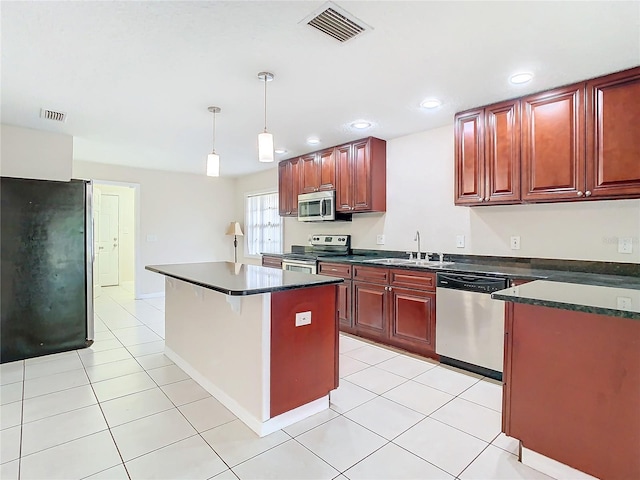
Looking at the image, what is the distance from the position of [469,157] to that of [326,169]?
6.32ft

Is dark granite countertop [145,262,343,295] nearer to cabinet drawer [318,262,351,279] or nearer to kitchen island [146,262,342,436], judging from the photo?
kitchen island [146,262,342,436]

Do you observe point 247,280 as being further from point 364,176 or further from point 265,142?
point 364,176

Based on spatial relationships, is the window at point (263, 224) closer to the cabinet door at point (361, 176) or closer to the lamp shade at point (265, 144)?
the cabinet door at point (361, 176)

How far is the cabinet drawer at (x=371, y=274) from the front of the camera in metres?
3.53

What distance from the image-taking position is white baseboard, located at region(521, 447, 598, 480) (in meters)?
1.62

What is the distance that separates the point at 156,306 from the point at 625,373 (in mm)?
5664

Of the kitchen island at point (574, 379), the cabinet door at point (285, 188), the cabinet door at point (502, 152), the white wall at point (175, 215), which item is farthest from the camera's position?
the white wall at point (175, 215)

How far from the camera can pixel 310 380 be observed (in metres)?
2.27

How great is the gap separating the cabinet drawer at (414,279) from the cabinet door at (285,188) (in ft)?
7.71

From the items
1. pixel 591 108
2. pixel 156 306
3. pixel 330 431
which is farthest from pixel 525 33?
pixel 156 306

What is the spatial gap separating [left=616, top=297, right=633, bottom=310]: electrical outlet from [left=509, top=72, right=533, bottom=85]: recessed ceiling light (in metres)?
1.67

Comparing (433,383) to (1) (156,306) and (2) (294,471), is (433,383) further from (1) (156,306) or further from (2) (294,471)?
(1) (156,306)

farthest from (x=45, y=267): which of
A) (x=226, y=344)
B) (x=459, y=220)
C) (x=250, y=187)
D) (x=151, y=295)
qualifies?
(x=459, y=220)

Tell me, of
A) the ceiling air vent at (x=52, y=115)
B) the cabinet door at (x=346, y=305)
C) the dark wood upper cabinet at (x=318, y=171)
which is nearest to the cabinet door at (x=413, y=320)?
the cabinet door at (x=346, y=305)
